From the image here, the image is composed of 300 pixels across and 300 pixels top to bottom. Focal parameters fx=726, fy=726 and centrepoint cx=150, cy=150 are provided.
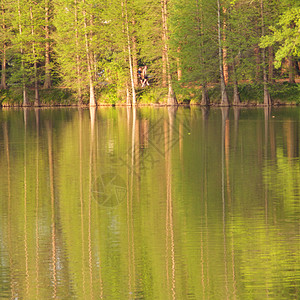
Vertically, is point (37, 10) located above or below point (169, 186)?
above

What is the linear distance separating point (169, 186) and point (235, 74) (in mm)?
38555

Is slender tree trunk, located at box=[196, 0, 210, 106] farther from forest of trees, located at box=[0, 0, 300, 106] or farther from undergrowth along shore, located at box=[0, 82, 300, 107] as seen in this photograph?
undergrowth along shore, located at box=[0, 82, 300, 107]

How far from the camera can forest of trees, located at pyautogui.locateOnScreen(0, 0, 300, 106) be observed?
53000 mm

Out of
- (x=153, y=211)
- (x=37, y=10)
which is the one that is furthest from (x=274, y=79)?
(x=153, y=211)

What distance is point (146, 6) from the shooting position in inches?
2490

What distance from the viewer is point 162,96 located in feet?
207

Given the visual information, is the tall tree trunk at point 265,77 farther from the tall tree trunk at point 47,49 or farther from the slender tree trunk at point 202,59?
the tall tree trunk at point 47,49

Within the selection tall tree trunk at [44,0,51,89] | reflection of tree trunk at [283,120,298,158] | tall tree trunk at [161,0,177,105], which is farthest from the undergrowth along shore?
reflection of tree trunk at [283,120,298,158]

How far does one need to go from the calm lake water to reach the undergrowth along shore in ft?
92.1

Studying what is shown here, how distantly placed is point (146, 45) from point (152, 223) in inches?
2106

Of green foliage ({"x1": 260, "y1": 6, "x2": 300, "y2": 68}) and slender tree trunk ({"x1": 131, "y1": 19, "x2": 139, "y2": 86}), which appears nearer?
green foliage ({"x1": 260, "y1": 6, "x2": 300, "y2": 68})

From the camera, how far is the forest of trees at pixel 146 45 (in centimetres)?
5300

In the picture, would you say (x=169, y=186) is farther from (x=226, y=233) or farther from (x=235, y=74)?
(x=235, y=74)

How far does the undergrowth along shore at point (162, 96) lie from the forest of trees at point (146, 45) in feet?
1.04
